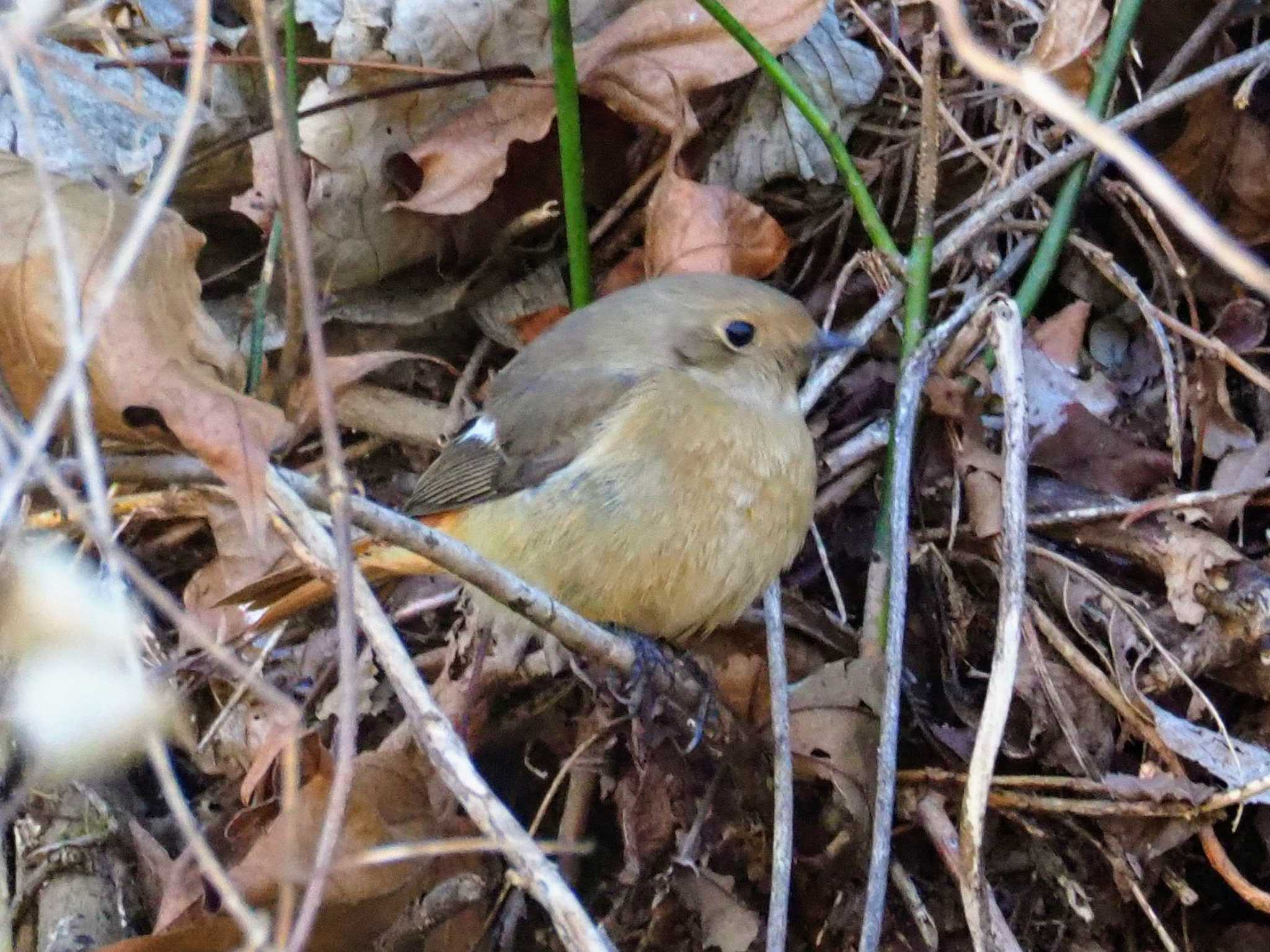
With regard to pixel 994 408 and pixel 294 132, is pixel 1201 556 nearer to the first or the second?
pixel 994 408

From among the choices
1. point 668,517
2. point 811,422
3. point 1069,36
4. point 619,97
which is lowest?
point 811,422

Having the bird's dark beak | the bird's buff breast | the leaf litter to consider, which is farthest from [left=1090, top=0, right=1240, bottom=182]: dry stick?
the bird's buff breast

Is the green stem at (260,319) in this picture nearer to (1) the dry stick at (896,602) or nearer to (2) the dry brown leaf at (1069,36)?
(1) the dry stick at (896,602)

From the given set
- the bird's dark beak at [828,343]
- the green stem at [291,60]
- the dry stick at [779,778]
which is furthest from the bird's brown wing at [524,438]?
the green stem at [291,60]

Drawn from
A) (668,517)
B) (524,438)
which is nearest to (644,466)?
(668,517)

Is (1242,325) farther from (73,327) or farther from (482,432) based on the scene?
(73,327)

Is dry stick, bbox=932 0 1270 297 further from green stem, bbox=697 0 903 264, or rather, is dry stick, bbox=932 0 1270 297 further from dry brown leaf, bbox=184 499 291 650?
dry brown leaf, bbox=184 499 291 650

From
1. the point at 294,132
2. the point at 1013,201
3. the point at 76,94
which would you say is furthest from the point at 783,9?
the point at 76,94
